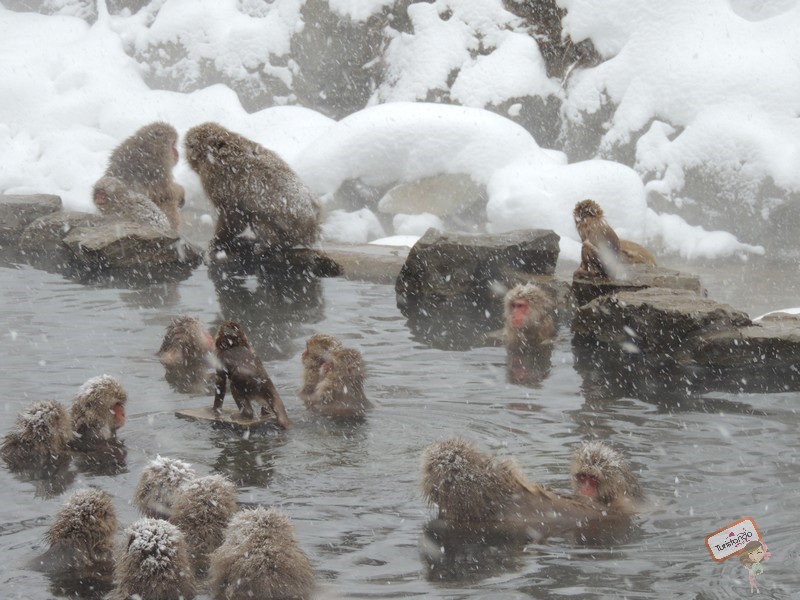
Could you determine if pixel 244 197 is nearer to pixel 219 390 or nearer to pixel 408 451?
pixel 219 390

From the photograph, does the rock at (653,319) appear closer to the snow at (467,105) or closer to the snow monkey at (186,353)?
the snow monkey at (186,353)

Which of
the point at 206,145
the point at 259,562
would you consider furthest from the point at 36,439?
the point at 206,145

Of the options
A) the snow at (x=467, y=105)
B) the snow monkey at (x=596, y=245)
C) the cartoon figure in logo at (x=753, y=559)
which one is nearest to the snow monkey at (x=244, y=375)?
the cartoon figure in logo at (x=753, y=559)

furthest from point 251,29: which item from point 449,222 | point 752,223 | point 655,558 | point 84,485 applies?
point 655,558

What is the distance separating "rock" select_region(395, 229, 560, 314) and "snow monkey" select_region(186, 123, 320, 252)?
→ 1.68 meters

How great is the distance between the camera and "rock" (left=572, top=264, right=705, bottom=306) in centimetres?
789

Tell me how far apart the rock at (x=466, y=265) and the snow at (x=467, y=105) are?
6.41ft

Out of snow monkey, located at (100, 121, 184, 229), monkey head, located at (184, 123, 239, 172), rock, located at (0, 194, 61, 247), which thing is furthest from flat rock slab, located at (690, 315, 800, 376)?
rock, located at (0, 194, 61, 247)

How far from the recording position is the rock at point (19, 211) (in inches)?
431

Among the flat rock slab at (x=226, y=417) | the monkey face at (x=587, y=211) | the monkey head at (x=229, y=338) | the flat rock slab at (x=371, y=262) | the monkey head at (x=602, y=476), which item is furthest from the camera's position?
the flat rock slab at (x=371, y=262)

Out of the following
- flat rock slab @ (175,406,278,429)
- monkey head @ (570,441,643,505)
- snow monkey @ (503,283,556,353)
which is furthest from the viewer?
snow monkey @ (503,283,556,353)

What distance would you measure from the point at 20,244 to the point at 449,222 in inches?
184

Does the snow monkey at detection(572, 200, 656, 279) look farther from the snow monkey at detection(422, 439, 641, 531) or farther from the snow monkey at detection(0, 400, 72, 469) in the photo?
the snow monkey at detection(0, 400, 72, 469)

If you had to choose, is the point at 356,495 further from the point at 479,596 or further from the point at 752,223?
the point at 752,223
